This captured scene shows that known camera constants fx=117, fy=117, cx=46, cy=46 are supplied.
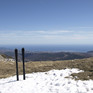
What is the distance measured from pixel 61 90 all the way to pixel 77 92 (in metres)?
1.41

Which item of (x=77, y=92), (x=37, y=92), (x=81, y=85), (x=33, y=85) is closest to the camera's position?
(x=77, y=92)

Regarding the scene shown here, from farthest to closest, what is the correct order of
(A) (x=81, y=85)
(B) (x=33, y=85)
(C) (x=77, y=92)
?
(B) (x=33, y=85) < (A) (x=81, y=85) < (C) (x=77, y=92)

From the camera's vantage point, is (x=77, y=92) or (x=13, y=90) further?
(x=13, y=90)

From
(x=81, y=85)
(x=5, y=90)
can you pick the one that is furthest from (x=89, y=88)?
(x=5, y=90)

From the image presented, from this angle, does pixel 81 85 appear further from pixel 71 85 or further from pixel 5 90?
pixel 5 90

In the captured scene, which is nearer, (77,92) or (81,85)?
(77,92)

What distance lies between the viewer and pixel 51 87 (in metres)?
11.3

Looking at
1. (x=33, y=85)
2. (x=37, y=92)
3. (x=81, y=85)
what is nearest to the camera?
(x=37, y=92)

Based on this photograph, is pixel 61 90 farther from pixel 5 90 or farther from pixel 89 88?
pixel 5 90

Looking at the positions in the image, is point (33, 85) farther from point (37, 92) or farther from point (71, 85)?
point (71, 85)

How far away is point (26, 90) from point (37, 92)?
1.24m

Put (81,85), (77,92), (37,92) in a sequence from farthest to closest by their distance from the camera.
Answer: (81,85)
(37,92)
(77,92)

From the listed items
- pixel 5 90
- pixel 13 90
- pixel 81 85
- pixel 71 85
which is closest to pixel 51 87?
pixel 71 85

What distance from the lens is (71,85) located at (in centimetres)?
1134
